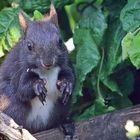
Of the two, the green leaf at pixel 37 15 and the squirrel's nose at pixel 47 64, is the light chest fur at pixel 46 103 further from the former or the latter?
the green leaf at pixel 37 15

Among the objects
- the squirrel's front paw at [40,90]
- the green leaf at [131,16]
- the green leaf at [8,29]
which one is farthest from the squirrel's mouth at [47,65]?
the green leaf at [8,29]

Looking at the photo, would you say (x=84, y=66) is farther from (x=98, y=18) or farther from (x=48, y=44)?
(x=48, y=44)

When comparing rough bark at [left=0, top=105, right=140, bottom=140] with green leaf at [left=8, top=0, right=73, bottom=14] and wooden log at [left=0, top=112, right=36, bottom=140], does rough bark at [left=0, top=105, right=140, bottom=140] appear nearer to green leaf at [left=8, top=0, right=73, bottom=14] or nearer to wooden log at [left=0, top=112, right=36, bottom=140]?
wooden log at [left=0, top=112, right=36, bottom=140]

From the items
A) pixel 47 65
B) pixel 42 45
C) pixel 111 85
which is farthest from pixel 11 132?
pixel 111 85

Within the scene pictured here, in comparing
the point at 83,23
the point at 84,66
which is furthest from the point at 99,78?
the point at 83,23

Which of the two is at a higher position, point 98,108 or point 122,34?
point 122,34

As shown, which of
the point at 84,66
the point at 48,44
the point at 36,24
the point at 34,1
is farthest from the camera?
the point at 34,1

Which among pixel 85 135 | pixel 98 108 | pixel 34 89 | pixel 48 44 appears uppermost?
pixel 48 44
